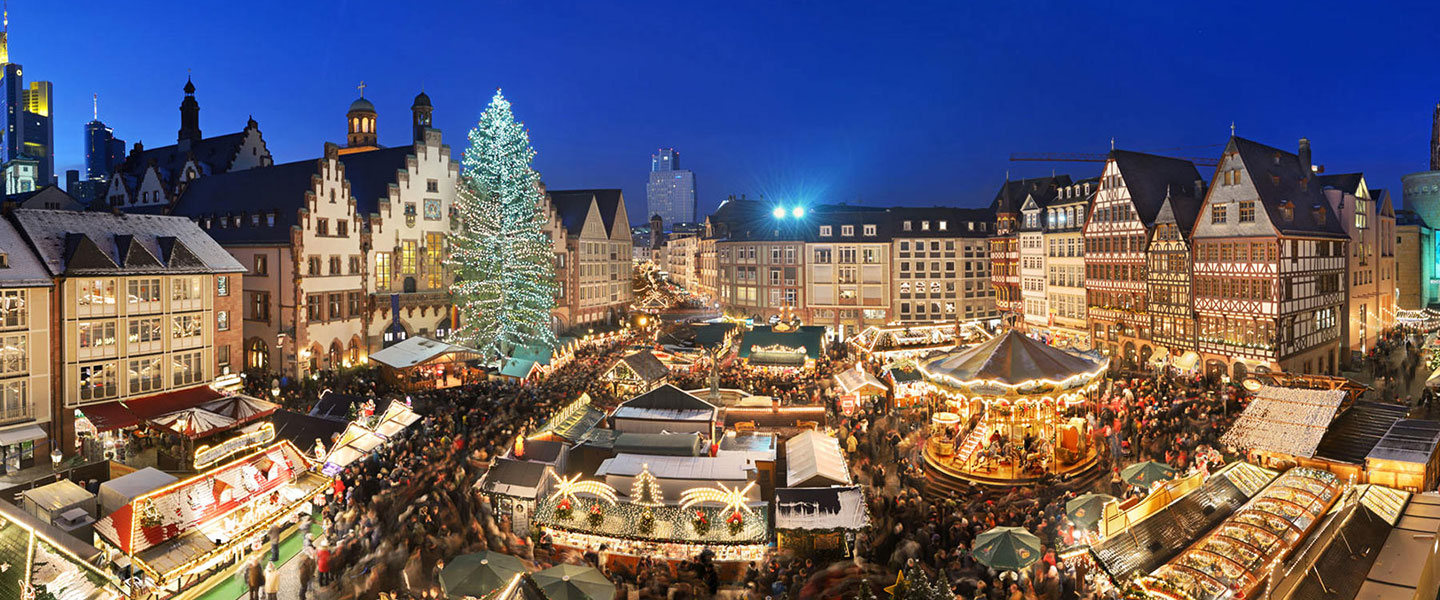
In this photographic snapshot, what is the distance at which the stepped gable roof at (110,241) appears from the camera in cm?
2555

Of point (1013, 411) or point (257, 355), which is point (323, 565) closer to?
point (1013, 411)

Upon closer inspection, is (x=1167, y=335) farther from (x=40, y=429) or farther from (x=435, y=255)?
(x=40, y=429)

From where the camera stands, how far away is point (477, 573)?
46.7 ft

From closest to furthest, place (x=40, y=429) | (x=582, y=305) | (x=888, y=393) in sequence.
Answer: (x=40, y=429) < (x=888, y=393) < (x=582, y=305)

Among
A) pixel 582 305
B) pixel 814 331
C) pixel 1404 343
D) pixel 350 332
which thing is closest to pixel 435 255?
pixel 350 332

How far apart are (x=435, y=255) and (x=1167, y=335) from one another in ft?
133

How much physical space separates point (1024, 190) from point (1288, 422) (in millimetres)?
36853

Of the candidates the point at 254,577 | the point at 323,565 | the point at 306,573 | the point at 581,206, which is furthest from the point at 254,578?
the point at 581,206

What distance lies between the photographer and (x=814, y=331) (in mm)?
41969

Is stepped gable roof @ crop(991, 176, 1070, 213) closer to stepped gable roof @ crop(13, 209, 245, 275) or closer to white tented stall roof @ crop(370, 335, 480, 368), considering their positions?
white tented stall roof @ crop(370, 335, 480, 368)

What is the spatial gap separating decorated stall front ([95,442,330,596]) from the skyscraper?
110078mm

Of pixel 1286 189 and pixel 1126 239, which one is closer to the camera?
pixel 1286 189

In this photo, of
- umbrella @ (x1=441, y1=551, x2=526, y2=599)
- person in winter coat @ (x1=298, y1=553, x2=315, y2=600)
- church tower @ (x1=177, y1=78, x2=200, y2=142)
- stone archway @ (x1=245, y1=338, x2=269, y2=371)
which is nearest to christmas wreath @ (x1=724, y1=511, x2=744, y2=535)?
umbrella @ (x1=441, y1=551, x2=526, y2=599)

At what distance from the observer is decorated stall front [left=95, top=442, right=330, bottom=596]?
15406mm
